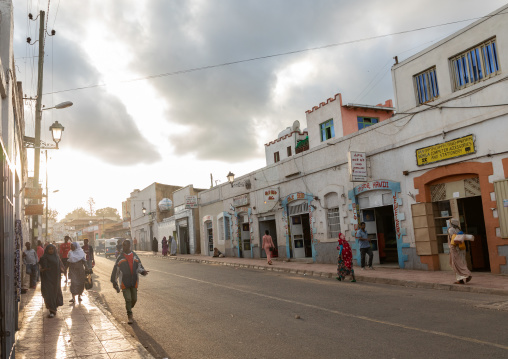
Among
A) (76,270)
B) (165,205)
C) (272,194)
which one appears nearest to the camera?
(76,270)

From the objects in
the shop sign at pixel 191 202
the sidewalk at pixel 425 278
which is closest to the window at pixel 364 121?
the shop sign at pixel 191 202

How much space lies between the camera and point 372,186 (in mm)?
16906

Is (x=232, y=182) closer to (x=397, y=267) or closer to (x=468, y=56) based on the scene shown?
(x=397, y=267)

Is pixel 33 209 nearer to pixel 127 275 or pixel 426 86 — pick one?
pixel 127 275

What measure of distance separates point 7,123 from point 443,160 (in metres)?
12.8

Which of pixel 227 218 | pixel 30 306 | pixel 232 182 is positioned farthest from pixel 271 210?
pixel 30 306

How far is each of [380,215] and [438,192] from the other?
4237 millimetres

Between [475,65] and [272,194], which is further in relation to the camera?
[272,194]

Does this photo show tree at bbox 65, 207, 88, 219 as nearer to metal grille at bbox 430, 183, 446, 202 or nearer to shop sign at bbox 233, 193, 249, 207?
shop sign at bbox 233, 193, 249, 207

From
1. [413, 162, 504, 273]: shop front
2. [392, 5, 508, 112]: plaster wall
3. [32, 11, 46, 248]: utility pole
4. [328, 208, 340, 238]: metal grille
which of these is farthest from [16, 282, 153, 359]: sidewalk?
[392, 5, 508, 112]: plaster wall

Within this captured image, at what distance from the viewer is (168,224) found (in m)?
45.1

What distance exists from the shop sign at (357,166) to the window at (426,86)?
3.04 m

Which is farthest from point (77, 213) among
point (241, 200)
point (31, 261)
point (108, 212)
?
point (31, 261)

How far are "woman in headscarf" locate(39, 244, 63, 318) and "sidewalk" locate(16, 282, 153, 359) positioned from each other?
0.30 meters
